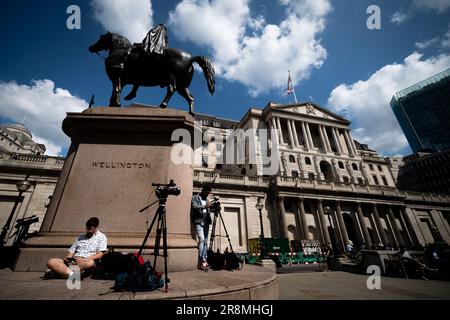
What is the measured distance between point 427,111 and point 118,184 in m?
107

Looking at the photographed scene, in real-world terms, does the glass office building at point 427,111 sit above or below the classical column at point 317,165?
above

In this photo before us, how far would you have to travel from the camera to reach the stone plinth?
3.54 m

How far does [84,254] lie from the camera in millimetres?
3086

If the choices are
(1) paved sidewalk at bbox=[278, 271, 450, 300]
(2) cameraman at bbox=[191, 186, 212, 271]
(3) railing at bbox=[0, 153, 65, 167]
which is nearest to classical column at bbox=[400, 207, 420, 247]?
(1) paved sidewalk at bbox=[278, 271, 450, 300]

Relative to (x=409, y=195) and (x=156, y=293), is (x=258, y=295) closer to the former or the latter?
(x=156, y=293)

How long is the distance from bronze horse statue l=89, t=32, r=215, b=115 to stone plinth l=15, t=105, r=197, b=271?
2.94 feet

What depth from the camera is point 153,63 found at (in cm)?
523

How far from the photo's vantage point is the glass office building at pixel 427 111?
70.7m

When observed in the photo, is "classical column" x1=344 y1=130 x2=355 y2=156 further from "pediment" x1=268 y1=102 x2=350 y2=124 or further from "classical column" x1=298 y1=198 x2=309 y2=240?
"classical column" x1=298 y1=198 x2=309 y2=240

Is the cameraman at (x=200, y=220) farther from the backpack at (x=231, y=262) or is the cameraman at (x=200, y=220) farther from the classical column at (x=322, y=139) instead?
the classical column at (x=322, y=139)

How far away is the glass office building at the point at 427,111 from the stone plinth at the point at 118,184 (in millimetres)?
100316

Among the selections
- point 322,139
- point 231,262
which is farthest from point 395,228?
point 231,262

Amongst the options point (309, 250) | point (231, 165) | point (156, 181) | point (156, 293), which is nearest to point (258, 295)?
point (156, 293)

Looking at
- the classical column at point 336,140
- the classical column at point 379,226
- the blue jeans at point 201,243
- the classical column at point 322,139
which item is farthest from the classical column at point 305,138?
the blue jeans at point 201,243
